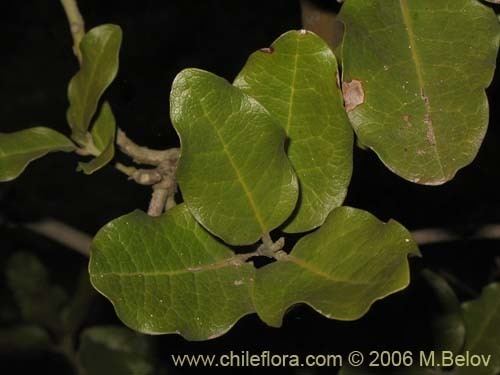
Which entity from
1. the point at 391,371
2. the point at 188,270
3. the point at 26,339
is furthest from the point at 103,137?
the point at 26,339

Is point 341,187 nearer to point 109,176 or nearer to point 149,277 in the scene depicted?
point 149,277

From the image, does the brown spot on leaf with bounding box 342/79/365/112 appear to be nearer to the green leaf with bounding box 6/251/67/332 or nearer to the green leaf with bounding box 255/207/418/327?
the green leaf with bounding box 255/207/418/327

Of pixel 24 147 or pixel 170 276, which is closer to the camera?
pixel 170 276

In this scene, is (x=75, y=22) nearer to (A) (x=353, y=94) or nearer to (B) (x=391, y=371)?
(A) (x=353, y=94)

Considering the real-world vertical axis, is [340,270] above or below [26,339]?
above

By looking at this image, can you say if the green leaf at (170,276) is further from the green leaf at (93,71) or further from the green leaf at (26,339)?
the green leaf at (26,339)

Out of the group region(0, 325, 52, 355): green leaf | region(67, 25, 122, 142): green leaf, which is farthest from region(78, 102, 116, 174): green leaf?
region(0, 325, 52, 355): green leaf

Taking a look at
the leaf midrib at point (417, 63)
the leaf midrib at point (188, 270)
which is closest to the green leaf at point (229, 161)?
the leaf midrib at point (188, 270)
